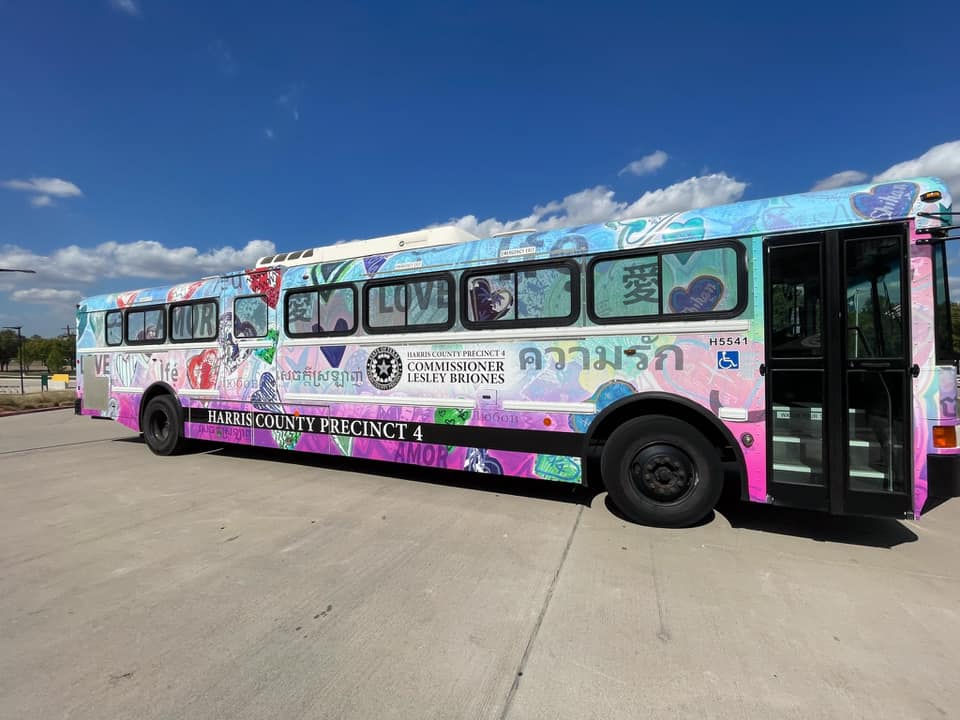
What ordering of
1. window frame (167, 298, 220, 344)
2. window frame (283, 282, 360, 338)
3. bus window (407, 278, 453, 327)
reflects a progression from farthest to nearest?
window frame (167, 298, 220, 344)
window frame (283, 282, 360, 338)
bus window (407, 278, 453, 327)

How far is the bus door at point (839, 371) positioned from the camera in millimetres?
3594

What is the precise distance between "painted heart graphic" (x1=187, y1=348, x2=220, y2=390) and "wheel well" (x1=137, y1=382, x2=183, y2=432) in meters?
0.47

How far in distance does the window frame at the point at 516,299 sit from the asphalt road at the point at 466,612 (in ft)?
6.11

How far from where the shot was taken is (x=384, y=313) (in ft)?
18.7

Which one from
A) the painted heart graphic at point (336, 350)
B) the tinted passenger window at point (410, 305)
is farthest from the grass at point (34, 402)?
the tinted passenger window at point (410, 305)

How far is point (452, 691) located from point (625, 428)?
2758mm

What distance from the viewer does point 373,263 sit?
5.80m

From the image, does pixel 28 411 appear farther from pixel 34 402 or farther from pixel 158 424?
pixel 158 424

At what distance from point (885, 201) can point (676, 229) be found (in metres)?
1.45

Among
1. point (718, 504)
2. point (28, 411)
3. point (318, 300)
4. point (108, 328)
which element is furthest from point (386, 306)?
point (28, 411)

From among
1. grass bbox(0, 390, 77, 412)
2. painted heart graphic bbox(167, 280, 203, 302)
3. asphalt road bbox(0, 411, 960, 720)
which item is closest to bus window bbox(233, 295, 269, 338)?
painted heart graphic bbox(167, 280, 203, 302)

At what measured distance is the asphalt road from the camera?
7.30 ft

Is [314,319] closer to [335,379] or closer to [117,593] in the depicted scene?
[335,379]

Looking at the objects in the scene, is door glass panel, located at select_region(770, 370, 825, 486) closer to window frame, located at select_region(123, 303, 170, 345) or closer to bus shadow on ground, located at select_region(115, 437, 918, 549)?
bus shadow on ground, located at select_region(115, 437, 918, 549)
